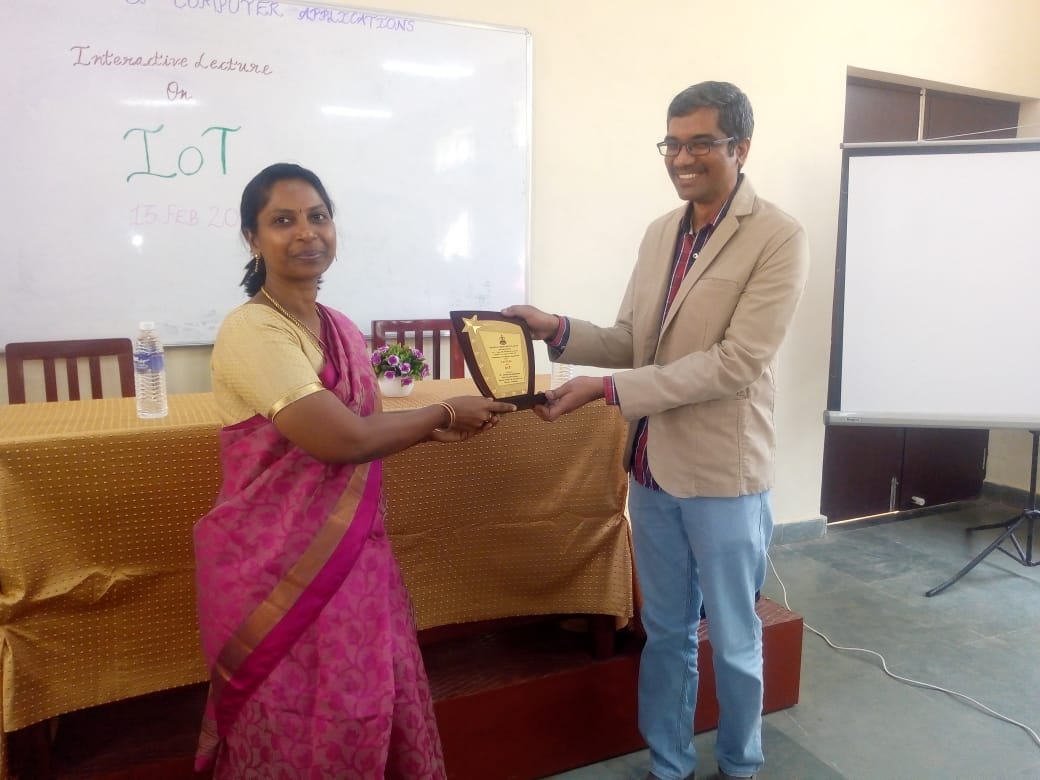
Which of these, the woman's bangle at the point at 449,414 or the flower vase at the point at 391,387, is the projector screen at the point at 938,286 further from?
the woman's bangle at the point at 449,414

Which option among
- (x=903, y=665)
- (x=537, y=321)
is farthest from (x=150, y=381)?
(x=903, y=665)

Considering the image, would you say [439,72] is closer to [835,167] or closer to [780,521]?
[835,167]

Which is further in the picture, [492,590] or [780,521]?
[780,521]

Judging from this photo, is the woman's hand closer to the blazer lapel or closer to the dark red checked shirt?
the dark red checked shirt

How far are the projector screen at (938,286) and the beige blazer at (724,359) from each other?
1.87 meters

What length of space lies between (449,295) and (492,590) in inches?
57.2

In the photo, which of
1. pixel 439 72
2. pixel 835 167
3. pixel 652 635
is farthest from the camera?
pixel 835 167

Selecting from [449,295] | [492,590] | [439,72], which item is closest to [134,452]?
[492,590]

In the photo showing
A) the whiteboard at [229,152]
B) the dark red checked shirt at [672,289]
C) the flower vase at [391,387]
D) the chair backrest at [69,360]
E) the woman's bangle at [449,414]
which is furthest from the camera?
the whiteboard at [229,152]

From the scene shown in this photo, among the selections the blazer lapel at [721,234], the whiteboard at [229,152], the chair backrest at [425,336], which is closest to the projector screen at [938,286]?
the whiteboard at [229,152]

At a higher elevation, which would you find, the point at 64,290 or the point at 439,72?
the point at 439,72

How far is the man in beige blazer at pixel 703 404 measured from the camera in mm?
1428

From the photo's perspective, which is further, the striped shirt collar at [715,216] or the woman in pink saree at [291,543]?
the striped shirt collar at [715,216]

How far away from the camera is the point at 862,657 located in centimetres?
242
